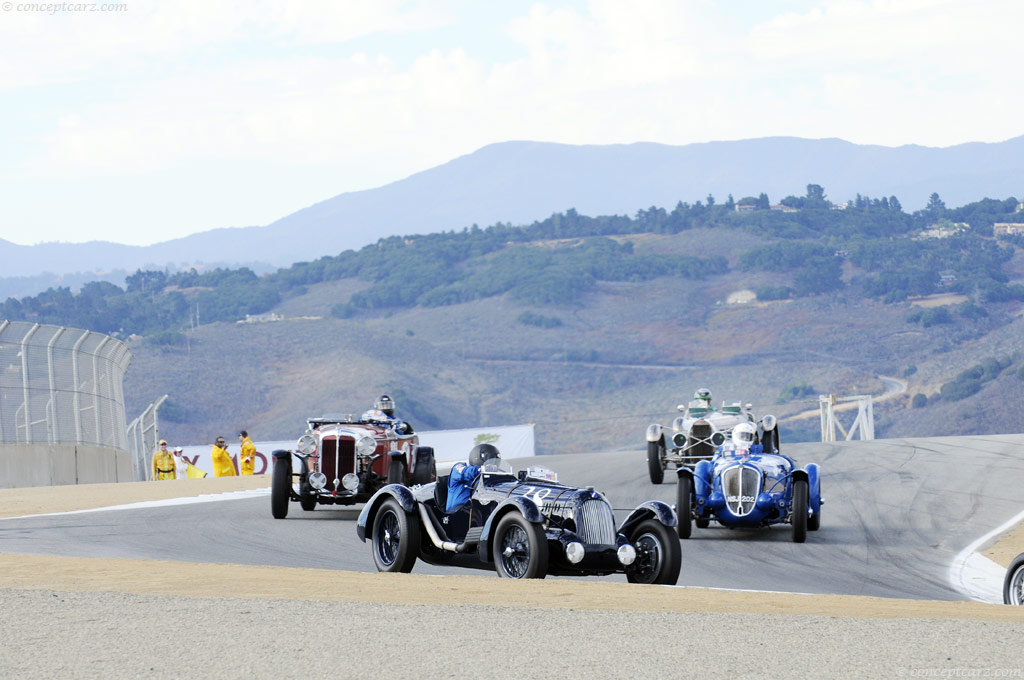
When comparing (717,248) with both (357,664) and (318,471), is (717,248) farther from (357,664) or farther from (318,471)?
(357,664)

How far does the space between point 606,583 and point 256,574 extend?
103 inches

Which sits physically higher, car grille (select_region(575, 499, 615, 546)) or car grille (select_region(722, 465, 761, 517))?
car grille (select_region(575, 499, 615, 546))

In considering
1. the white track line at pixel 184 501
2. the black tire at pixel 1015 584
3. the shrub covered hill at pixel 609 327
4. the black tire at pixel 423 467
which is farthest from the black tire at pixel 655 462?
the shrub covered hill at pixel 609 327

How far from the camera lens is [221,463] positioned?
30.4 meters

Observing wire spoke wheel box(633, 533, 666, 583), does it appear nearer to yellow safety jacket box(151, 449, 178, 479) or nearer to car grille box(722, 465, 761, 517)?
car grille box(722, 465, 761, 517)

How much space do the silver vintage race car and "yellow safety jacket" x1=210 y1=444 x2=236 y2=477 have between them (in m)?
10.8

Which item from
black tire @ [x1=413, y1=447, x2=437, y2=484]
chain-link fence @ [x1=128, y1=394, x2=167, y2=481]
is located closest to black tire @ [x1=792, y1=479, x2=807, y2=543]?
black tire @ [x1=413, y1=447, x2=437, y2=484]

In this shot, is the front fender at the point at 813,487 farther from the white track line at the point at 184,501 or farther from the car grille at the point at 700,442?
the white track line at the point at 184,501

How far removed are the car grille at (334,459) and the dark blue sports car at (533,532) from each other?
6.55 metres

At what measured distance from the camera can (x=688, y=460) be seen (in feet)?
75.9

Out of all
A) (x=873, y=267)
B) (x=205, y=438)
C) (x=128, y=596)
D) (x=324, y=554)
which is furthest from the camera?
(x=873, y=267)

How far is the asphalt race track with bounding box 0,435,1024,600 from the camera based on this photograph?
1342 centimetres

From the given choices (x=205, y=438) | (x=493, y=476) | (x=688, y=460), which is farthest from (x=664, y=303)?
(x=493, y=476)

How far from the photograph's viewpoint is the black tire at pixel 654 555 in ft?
34.9
